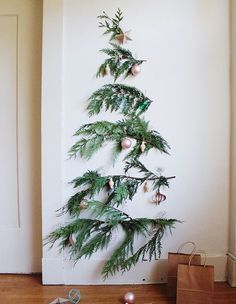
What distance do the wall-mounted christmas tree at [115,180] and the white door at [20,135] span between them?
27 centimetres

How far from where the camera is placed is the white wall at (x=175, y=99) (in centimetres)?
165

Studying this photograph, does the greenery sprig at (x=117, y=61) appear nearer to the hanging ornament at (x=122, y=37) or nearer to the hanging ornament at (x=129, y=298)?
the hanging ornament at (x=122, y=37)

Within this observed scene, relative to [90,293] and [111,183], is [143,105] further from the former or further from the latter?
[90,293]

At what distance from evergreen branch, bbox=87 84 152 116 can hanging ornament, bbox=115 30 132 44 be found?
0.93ft

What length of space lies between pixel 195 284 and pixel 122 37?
5.07 feet

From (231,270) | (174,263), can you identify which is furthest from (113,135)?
(231,270)

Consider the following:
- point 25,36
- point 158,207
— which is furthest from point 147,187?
point 25,36

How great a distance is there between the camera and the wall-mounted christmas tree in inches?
64.7

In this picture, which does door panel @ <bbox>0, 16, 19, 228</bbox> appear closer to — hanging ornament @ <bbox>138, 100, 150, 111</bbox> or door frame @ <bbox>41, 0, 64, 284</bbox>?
door frame @ <bbox>41, 0, 64, 284</bbox>

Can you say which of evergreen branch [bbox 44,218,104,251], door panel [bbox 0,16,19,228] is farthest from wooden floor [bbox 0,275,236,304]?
door panel [bbox 0,16,19,228]

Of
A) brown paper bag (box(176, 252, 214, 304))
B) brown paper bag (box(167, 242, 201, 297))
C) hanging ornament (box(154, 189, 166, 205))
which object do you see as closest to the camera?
brown paper bag (box(176, 252, 214, 304))

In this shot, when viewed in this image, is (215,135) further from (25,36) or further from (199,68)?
(25,36)

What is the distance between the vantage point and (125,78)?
65.6 inches

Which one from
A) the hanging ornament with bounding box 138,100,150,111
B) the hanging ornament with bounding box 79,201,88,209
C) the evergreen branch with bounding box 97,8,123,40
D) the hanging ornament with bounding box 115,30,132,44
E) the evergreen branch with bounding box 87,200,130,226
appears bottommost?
the evergreen branch with bounding box 87,200,130,226
